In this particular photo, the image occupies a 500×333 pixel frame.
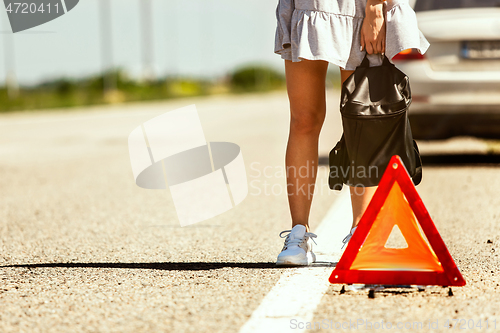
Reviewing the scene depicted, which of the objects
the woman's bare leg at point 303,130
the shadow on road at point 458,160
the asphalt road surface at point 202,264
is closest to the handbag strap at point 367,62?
the woman's bare leg at point 303,130

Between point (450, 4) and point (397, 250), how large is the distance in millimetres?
4232

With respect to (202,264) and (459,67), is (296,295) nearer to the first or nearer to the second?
(202,264)

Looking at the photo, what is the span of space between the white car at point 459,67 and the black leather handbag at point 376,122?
3.29m

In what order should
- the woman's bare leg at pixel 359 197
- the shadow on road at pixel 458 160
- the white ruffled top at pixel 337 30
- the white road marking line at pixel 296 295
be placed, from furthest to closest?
1. the shadow on road at pixel 458 160
2. the woman's bare leg at pixel 359 197
3. the white ruffled top at pixel 337 30
4. the white road marking line at pixel 296 295

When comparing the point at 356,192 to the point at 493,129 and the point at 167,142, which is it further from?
the point at 167,142

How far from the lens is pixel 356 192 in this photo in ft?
9.87

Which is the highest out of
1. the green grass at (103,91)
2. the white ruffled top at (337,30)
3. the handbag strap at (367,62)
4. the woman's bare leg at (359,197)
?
the white ruffled top at (337,30)

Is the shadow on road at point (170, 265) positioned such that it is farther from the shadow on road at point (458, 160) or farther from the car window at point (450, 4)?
the car window at point (450, 4)

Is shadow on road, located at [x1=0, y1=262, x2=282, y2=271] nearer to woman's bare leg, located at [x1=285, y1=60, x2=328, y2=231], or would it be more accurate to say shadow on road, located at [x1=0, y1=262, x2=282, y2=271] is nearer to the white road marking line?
the white road marking line

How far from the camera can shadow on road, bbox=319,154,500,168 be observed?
6.50 metres

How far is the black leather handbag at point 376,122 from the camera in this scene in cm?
263

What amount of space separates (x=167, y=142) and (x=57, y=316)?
7443 millimetres

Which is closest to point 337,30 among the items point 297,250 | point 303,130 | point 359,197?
point 303,130

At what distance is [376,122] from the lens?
2.62m
